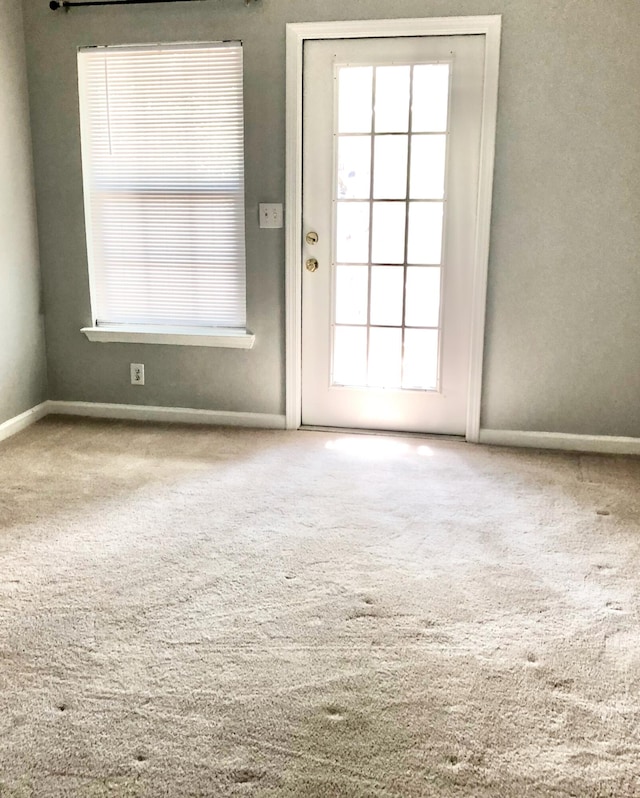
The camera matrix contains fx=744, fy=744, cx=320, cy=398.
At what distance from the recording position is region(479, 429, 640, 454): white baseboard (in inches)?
142

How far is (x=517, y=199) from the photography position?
137 inches

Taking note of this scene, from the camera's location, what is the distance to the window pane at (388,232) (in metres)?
3.61

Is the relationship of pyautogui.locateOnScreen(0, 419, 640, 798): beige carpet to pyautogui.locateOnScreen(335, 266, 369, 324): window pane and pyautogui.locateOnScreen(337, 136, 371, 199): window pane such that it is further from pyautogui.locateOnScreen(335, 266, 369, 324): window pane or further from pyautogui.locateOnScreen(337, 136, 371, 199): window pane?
pyautogui.locateOnScreen(337, 136, 371, 199): window pane

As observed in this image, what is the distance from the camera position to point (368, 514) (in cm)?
289

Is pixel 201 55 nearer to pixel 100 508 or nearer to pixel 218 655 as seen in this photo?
pixel 100 508

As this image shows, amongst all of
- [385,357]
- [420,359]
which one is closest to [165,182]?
[385,357]

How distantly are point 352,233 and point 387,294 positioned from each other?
0.35 metres

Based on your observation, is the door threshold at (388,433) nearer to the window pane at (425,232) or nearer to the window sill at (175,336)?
the window sill at (175,336)

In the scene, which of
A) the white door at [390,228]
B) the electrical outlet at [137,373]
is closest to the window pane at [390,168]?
the white door at [390,228]

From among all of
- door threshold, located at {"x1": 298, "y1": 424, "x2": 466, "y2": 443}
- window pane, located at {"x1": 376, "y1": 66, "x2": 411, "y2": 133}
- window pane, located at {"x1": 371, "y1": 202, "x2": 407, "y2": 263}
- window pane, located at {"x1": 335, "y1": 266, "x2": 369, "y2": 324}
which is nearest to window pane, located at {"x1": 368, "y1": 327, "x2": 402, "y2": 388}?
window pane, located at {"x1": 335, "y1": 266, "x2": 369, "y2": 324}

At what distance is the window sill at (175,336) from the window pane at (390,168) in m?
0.99

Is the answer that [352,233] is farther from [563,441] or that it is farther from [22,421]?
[22,421]

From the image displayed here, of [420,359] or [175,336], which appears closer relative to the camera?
[420,359]

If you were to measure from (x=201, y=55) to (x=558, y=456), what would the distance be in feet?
8.51
